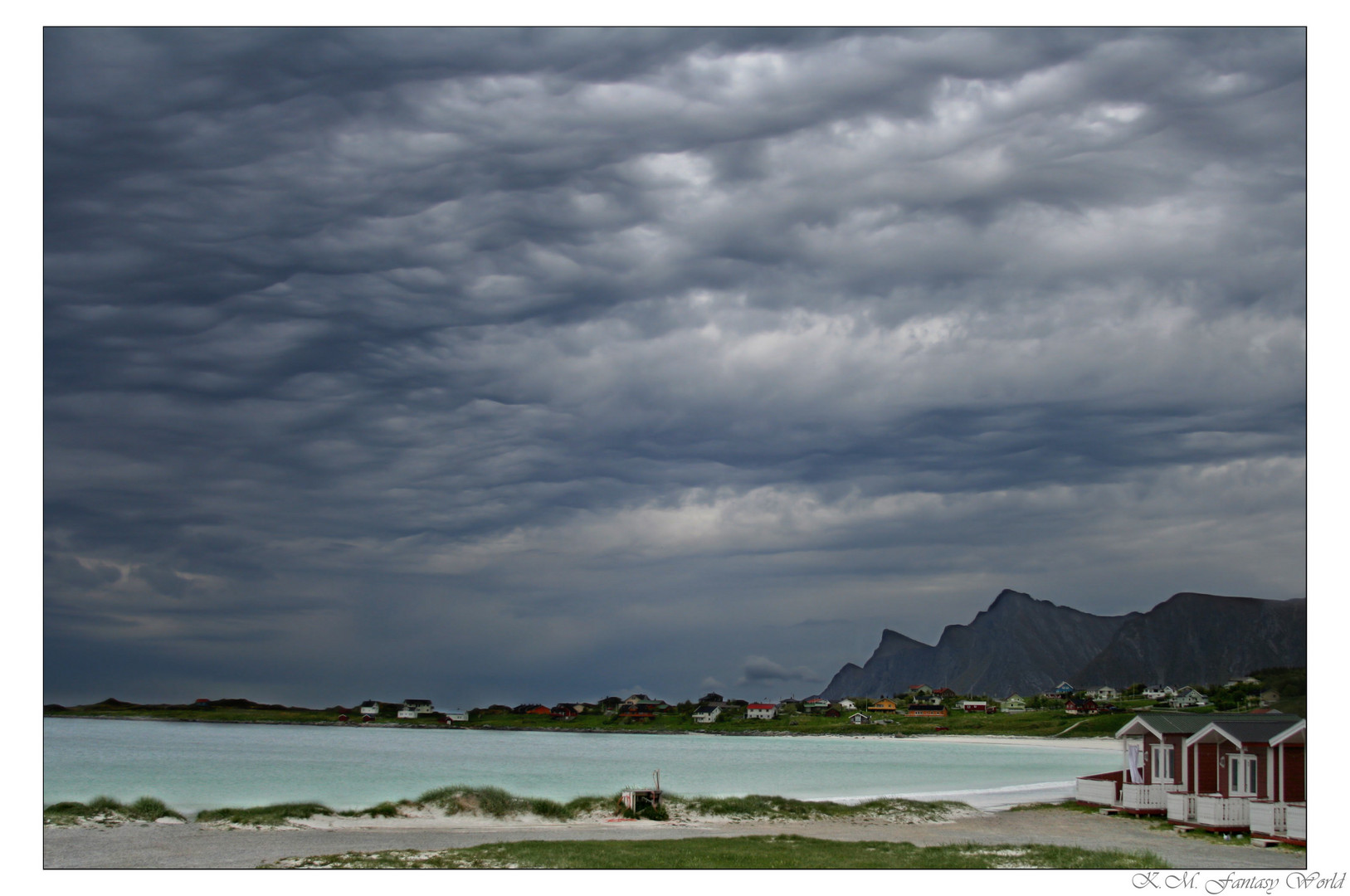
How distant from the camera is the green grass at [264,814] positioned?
3331 centimetres

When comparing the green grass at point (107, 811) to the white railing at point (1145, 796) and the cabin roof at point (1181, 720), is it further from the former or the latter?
the cabin roof at point (1181, 720)

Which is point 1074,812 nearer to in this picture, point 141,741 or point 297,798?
point 297,798

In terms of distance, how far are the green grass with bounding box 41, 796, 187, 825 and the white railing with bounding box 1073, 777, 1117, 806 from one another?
35509 millimetres

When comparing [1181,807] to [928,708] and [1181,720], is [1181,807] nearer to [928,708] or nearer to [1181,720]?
[1181,720]

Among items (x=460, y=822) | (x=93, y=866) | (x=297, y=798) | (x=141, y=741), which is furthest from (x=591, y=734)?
(x=93, y=866)

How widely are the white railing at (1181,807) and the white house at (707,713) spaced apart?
537 feet

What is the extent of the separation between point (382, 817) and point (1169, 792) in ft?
93.8

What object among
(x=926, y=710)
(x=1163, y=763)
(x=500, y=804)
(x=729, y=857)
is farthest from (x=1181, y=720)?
(x=926, y=710)

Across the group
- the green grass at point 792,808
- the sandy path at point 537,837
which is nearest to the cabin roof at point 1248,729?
the sandy path at point 537,837

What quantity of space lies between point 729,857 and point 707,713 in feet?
570

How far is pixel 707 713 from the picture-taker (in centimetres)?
19188

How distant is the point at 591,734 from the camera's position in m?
176

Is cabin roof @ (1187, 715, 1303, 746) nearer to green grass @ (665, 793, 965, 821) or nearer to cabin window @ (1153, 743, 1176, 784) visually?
cabin window @ (1153, 743, 1176, 784)

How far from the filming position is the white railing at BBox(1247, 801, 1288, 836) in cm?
2592
